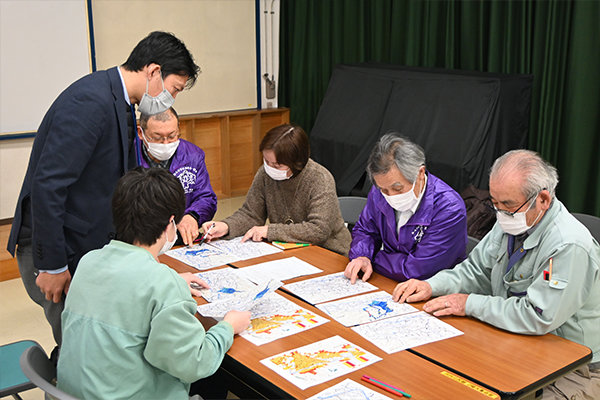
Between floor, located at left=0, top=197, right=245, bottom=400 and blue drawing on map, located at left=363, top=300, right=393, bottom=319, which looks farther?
floor, located at left=0, top=197, right=245, bottom=400

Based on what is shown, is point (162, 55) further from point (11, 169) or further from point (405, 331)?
point (11, 169)

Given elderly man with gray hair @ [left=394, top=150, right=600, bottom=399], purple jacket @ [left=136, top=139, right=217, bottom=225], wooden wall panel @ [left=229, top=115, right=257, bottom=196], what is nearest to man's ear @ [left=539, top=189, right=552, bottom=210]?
elderly man with gray hair @ [left=394, top=150, right=600, bottom=399]

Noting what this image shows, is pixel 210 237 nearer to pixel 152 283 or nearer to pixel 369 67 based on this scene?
pixel 152 283

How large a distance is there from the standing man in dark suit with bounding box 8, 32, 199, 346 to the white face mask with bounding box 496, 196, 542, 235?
4.24ft

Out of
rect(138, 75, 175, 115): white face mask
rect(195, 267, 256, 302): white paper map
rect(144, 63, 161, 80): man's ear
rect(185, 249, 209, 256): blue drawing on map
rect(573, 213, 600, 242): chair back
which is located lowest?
rect(185, 249, 209, 256): blue drawing on map

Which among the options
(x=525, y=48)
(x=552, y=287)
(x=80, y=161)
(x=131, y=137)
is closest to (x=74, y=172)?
(x=80, y=161)

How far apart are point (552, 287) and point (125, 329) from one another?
1278 mm

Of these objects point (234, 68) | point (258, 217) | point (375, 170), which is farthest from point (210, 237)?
point (234, 68)

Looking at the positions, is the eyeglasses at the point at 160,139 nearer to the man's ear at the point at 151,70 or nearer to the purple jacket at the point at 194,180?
the purple jacket at the point at 194,180

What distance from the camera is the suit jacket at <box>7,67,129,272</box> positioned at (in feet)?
6.72

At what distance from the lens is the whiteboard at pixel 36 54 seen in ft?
15.6

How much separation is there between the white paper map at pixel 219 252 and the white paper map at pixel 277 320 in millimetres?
485

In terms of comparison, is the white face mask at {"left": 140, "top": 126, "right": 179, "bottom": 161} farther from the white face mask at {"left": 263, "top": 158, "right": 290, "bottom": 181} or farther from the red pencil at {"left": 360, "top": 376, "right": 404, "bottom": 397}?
the red pencil at {"left": 360, "top": 376, "right": 404, "bottom": 397}

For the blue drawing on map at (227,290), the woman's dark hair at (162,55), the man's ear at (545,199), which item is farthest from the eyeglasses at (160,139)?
the man's ear at (545,199)
